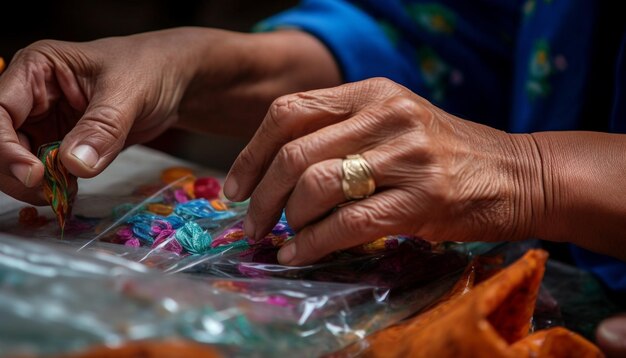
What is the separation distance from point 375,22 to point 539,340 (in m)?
0.76

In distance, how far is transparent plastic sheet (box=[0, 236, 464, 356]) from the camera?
362 mm

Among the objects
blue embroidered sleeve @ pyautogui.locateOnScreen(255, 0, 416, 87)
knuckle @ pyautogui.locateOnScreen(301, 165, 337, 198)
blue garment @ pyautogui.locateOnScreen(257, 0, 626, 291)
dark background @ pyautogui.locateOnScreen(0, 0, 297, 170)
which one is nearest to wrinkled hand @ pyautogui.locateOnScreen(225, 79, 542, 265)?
knuckle @ pyautogui.locateOnScreen(301, 165, 337, 198)

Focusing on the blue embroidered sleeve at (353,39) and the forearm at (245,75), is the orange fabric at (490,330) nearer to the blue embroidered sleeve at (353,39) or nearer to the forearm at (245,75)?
the forearm at (245,75)

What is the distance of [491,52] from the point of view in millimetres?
1094

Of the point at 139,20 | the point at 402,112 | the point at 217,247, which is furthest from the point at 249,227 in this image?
the point at 139,20

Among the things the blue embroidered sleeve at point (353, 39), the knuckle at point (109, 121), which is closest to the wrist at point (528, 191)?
the knuckle at point (109, 121)

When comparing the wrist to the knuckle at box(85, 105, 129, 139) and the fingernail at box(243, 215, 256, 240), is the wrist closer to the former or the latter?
the fingernail at box(243, 215, 256, 240)

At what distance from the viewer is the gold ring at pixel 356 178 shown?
1.74 ft

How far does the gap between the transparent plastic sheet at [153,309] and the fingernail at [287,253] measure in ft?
0.11

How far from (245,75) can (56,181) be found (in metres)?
0.40

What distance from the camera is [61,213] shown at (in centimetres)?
65

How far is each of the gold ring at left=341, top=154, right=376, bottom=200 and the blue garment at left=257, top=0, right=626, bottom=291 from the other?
453 mm

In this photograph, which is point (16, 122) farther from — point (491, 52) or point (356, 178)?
point (491, 52)

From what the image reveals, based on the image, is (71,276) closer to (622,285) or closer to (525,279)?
(525,279)
